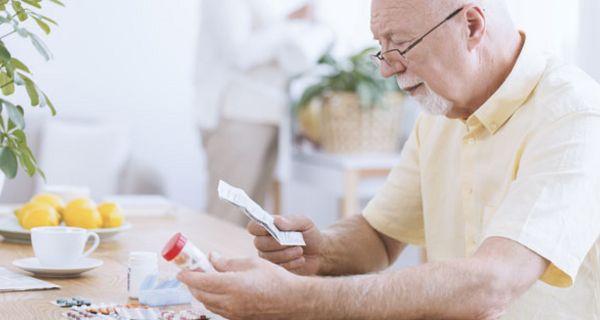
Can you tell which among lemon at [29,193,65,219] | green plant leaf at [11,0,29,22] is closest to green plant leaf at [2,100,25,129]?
green plant leaf at [11,0,29,22]

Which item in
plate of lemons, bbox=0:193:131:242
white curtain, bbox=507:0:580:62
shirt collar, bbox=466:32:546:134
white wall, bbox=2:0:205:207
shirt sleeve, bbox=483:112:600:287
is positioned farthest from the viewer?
white wall, bbox=2:0:205:207

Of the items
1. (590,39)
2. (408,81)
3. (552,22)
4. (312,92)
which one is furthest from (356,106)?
(408,81)

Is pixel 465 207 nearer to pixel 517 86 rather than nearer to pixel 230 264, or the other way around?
pixel 517 86

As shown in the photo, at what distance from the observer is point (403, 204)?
184 cm

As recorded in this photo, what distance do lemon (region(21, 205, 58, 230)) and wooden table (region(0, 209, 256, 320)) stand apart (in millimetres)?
59

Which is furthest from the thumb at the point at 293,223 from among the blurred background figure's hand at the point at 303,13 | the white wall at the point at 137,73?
the white wall at the point at 137,73

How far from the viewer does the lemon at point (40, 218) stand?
1.95 metres

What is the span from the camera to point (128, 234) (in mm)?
2115

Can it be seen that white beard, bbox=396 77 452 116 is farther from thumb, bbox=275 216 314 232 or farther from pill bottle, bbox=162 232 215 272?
pill bottle, bbox=162 232 215 272

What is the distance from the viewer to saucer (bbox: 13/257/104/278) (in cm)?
154

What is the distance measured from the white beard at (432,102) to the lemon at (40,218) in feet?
2.75

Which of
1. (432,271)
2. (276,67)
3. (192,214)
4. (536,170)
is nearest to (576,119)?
(536,170)

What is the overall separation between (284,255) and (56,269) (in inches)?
15.2

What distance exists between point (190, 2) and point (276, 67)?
103cm
